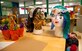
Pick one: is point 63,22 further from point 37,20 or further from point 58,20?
point 37,20

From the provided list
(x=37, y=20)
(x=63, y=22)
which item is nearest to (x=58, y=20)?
(x=63, y=22)

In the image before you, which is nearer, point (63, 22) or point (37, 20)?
point (63, 22)

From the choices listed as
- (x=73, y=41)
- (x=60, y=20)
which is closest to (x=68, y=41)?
(x=73, y=41)

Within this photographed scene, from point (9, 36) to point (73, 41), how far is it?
554mm

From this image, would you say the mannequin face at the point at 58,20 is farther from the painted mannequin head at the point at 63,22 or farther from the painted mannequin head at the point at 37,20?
the painted mannequin head at the point at 37,20

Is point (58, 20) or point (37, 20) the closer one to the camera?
point (58, 20)

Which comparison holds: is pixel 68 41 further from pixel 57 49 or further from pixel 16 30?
pixel 16 30

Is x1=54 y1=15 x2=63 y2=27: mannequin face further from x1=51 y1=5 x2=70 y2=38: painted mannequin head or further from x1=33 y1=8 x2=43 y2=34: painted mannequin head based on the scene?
x1=33 y1=8 x2=43 y2=34: painted mannequin head

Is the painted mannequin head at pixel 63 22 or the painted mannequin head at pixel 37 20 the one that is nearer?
the painted mannequin head at pixel 63 22

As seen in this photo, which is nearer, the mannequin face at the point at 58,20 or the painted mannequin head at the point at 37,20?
the mannequin face at the point at 58,20

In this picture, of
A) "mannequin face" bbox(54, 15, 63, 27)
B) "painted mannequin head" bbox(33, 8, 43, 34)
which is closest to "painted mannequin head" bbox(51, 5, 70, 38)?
"mannequin face" bbox(54, 15, 63, 27)

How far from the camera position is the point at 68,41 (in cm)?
61

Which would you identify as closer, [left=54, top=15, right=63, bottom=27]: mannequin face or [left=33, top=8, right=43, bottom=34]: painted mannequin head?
[left=54, top=15, right=63, bottom=27]: mannequin face

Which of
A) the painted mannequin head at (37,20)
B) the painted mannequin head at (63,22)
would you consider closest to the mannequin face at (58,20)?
the painted mannequin head at (63,22)
